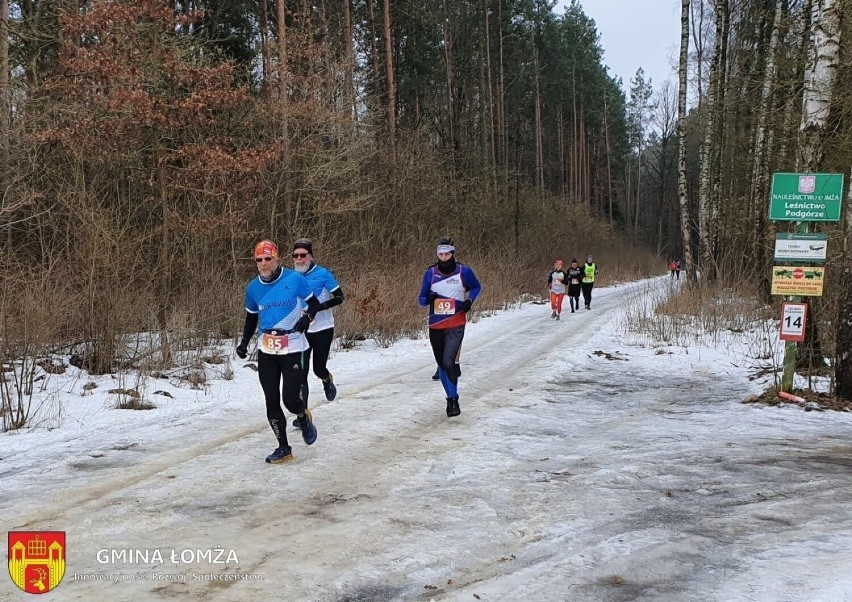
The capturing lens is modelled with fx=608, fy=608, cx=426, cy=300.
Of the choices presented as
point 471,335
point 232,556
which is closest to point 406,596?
point 232,556

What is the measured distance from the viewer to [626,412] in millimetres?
7395

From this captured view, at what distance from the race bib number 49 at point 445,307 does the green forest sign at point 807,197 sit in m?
4.07

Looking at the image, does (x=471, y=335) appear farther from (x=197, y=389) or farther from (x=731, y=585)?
(x=731, y=585)

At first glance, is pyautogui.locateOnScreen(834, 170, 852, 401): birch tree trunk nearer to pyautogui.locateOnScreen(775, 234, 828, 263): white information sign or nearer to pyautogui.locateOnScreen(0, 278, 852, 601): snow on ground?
pyautogui.locateOnScreen(775, 234, 828, 263): white information sign

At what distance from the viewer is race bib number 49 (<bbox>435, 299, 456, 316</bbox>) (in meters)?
7.25

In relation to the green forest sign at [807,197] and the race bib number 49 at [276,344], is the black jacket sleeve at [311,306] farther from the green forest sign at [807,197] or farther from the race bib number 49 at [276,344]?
the green forest sign at [807,197]

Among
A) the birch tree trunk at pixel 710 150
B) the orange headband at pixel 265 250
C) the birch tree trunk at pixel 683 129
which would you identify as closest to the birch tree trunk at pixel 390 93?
the birch tree trunk at pixel 683 129

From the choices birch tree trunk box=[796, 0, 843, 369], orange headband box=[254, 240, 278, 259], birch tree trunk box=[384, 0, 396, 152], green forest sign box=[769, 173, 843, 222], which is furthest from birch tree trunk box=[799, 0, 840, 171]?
birch tree trunk box=[384, 0, 396, 152]

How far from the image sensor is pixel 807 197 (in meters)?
7.32

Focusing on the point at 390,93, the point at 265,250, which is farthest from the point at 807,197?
the point at 390,93

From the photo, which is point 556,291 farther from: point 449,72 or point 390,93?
point 449,72

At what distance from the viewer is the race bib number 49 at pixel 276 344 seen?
17.5ft

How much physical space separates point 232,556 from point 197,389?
547 centimetres

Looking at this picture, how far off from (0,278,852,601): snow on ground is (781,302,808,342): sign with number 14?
1005 millimetres
